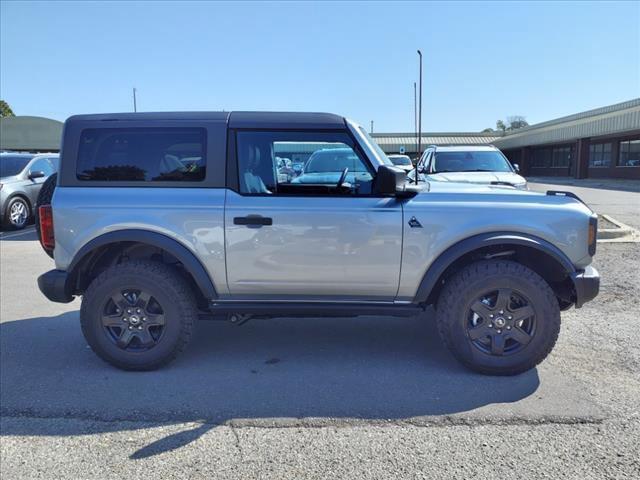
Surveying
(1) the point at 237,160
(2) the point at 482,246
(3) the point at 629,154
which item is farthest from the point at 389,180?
(3) the point at 629,154

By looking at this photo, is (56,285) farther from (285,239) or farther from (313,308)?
(313,308)

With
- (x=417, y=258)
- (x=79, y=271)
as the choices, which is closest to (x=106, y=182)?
(x=79, y=271)

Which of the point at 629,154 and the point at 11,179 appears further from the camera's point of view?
the point at 629,154

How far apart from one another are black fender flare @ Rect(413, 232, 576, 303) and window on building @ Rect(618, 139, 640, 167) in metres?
30.0

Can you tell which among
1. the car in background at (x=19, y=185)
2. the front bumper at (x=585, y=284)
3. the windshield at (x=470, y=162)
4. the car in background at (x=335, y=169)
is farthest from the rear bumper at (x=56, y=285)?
the car in background at (x=19, y=185)

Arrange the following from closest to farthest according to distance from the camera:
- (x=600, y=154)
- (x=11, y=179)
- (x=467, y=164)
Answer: (x=467, y=164)
(x=11, y=179)
(x=600, y=154)

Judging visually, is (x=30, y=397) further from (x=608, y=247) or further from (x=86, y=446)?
(x=608, y=247)

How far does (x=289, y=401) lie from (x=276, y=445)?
1.71 ft

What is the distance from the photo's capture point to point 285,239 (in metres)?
3.69

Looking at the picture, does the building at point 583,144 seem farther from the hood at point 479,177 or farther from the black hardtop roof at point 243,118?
the black hardtop roof at point 243,118

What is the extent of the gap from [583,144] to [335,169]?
34740 millimetres

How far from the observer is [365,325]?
4.94 metres

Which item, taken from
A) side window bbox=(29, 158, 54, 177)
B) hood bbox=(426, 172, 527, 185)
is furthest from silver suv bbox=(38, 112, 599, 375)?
side window bbox=(29, 158, 54, 177)

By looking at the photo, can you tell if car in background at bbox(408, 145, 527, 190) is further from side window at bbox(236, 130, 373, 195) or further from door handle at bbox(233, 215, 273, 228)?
door handle at bbox(233, 215, 273, 228)
